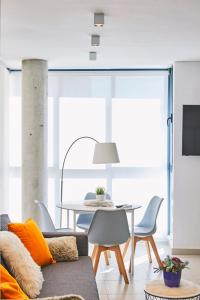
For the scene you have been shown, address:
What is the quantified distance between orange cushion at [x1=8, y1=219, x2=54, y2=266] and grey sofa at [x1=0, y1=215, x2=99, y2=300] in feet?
0.22

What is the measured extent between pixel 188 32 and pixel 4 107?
327 centimetres

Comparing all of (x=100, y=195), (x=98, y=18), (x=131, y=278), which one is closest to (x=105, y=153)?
(x=100, y=195)

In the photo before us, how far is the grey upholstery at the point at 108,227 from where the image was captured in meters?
5.29

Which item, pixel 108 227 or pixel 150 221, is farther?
pixel 150 221

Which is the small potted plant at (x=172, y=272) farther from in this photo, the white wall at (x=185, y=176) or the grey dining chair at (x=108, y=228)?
the white wall at (x=185, y=176)

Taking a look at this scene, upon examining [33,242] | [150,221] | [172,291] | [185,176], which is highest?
[185,176]

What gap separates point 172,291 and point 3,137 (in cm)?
417

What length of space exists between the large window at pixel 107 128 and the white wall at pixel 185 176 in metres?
0.85

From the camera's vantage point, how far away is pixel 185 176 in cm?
682

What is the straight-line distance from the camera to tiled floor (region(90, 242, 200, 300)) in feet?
16.8

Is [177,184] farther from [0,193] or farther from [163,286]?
[163,286]

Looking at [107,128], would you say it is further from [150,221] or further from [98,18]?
[98,18]

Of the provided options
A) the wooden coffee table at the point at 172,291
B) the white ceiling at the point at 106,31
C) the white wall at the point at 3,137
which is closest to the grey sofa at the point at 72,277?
the wooden coffee table at the point at 172,291

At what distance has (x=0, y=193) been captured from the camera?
709cm
